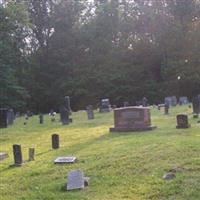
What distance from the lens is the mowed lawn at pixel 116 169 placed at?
A: 969cm

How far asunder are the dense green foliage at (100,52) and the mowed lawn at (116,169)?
3594 centimetres

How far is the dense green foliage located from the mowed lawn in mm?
35936

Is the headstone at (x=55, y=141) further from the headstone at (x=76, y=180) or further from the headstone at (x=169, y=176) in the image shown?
the headstone at (x=169, y=176)

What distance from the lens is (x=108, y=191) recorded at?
9.89m

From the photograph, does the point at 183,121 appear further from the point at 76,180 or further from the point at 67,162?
the point at 76,180

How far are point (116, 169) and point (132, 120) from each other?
327 inches

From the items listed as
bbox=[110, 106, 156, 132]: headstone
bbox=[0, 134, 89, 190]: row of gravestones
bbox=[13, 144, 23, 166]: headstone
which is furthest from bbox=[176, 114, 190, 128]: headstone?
bbox=[13, 144, 23, 166]: headstone

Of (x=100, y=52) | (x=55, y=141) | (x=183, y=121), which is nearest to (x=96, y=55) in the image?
(x=100, y=52)

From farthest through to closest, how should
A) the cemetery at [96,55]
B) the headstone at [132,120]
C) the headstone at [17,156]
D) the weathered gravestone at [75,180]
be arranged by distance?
1. the cemetery at [96,55]
2. the headstone at [132,120]
3. the headstone at [17,156]
4. the weathered gravestone at [75,180]

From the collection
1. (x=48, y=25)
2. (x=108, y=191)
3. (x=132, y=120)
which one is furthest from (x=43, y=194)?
(x=48, y=25)

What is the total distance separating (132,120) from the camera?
19.7 m

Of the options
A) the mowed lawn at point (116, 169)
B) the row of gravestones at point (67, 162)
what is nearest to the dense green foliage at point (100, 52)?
the mowed lawn at point (116, 169)

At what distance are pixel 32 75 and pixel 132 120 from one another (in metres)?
38.1

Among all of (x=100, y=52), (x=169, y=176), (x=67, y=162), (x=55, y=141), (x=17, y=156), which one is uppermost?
(x=100, y=52)
